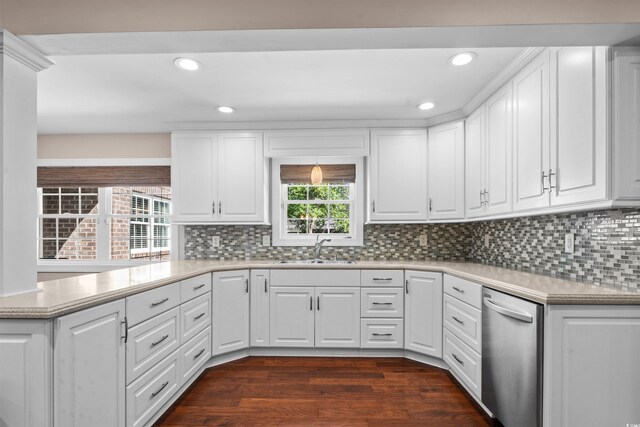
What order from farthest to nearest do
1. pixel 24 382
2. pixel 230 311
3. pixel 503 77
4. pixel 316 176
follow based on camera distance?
pixel 316 176 < pixel 230 311 < pixel 503 77 < pixel 24 382

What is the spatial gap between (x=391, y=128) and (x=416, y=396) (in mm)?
2319

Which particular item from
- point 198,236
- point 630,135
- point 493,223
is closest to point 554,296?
point 630,135

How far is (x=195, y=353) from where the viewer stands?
256 cm

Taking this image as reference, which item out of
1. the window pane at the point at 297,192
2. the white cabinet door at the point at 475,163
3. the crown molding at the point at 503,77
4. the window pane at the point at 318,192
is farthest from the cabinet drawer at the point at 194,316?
the crown molding at the point at 503,77

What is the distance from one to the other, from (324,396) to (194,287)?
48.2 inches

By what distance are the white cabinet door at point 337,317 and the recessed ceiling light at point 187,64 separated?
6.68 ft

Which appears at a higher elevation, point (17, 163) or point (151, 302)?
point (17, 163)

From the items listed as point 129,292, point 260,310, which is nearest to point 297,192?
point 260,310

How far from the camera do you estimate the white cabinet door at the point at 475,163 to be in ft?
9.04

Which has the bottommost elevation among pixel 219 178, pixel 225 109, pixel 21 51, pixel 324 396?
pixel 324 396

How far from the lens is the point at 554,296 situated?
159 centimetres

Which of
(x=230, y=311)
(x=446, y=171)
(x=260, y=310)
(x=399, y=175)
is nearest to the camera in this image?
(x=230, y=311)

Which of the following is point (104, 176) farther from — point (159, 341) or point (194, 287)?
point (159, 341)

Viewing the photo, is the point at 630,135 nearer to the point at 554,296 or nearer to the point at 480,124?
the point at 554,296
